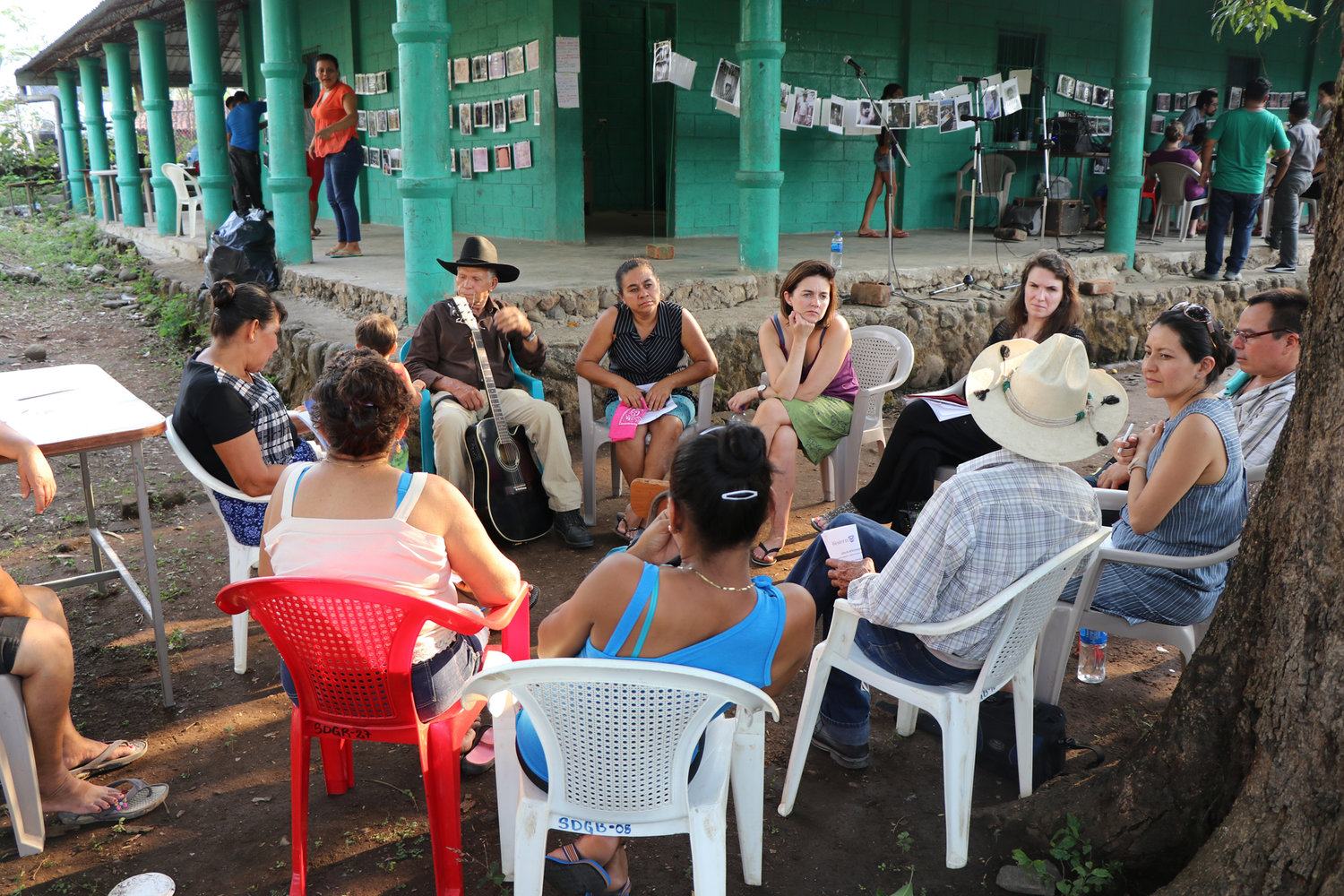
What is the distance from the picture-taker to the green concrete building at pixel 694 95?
277 inches

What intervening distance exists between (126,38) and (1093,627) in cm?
1409

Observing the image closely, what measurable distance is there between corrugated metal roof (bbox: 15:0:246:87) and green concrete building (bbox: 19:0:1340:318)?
0.25 feet

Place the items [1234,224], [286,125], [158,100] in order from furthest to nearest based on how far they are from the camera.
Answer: [158,100]
[1234,224]
[286,125]

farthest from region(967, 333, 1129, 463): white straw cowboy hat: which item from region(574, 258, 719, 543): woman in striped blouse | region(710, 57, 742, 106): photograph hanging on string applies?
region(710, 57, 742, 106): photograph hanging on string

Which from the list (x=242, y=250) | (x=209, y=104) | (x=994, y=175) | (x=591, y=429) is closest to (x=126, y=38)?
(x=209, y=104)

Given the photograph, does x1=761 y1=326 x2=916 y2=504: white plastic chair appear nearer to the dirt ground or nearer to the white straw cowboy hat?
the dirt ground

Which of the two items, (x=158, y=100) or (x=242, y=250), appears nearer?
(x=242, y=250)

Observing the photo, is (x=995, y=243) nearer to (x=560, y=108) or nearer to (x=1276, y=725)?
(x=560, y=108)

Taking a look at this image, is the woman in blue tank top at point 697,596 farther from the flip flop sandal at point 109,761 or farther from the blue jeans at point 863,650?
the flip flop sandal at point 109,761

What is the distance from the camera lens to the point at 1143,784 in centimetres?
214

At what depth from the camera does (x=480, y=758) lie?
275 centimetres

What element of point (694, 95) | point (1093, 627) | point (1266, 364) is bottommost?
point (1093, 627)

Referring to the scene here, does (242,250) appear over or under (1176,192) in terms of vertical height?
under

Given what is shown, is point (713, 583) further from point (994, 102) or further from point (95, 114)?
point (95, 114)
